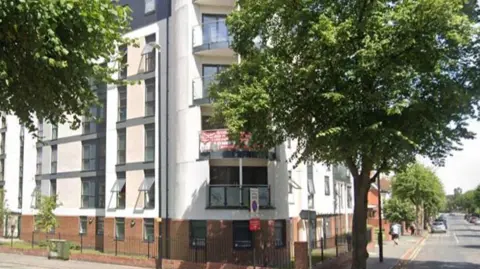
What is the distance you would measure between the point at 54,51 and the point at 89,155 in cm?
2623

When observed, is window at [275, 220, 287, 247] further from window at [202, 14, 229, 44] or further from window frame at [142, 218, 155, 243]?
window at [202, 14, 229, 44]

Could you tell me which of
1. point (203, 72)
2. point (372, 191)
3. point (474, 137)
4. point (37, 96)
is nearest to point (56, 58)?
point (37, 96)

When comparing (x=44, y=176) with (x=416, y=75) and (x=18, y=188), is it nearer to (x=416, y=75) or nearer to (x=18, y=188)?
(x=18, y=188)

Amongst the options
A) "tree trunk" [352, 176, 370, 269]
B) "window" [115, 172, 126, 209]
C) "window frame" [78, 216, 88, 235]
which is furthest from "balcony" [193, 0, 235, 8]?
"window frame" [78, 216, 88, 235]

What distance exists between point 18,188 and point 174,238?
22600 millimetres

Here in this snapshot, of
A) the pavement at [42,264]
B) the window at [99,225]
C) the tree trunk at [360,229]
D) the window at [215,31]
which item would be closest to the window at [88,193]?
the window at [99,225]

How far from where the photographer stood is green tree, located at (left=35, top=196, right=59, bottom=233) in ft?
107

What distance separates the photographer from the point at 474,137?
1967cm

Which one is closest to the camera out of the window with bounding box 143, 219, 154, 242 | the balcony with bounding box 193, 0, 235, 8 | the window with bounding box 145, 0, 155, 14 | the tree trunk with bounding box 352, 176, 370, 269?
the tree trunk with bounding box 352, 176, 370, 269

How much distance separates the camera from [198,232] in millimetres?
26531

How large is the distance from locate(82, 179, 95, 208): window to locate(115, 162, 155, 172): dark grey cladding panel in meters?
3.59

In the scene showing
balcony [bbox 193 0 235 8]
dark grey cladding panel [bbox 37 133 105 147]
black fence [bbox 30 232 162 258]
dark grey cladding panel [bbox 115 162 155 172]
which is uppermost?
balcony [bbox 193 0 235 8]

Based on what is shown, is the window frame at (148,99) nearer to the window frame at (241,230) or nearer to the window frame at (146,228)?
the window frame at (146,228)

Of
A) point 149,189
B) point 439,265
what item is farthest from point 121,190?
point 439,265
